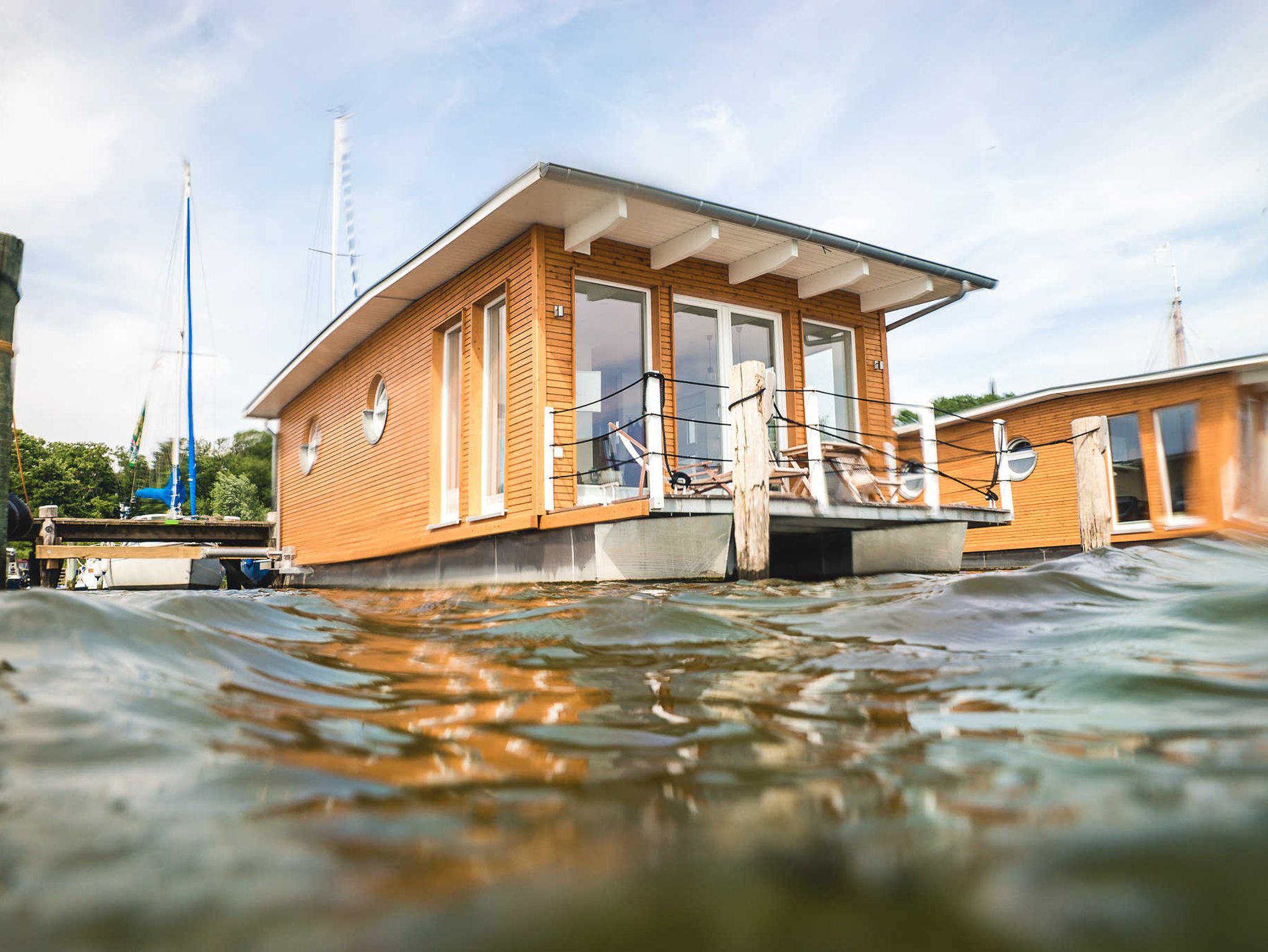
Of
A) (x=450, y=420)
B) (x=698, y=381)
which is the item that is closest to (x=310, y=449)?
(x=450, y=420)

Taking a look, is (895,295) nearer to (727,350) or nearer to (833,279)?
(833,279)

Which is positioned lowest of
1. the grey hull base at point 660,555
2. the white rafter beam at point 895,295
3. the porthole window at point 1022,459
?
the grey hull base at point 660,555

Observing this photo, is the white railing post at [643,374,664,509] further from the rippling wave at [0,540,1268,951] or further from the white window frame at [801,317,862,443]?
the white window frame at [801,317,862,443]

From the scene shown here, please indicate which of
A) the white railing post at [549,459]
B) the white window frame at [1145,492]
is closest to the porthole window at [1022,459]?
the white window frame at [1145,492]

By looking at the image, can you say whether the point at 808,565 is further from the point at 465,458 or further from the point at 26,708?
the point at 26,708

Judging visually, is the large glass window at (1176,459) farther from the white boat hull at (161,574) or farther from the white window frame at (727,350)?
the white boat hull at (161,574)

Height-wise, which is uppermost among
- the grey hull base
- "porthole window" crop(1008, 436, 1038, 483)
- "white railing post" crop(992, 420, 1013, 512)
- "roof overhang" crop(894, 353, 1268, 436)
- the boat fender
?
"roof overhang" crop(894, 353, 1268, 436)

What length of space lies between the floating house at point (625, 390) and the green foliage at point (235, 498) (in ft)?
110

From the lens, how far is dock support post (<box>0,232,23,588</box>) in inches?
164

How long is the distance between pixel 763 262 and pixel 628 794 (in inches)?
329

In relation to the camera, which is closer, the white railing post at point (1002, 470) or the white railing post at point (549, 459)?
the white railing post at point (549, 459)

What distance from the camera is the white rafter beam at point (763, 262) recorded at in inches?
331

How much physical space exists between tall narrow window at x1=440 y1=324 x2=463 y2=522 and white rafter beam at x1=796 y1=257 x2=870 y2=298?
434cm

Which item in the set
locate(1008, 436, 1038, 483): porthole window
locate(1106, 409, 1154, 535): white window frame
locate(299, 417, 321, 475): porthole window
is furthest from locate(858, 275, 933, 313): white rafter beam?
locate(299, 417, 321, 475): porthole window
